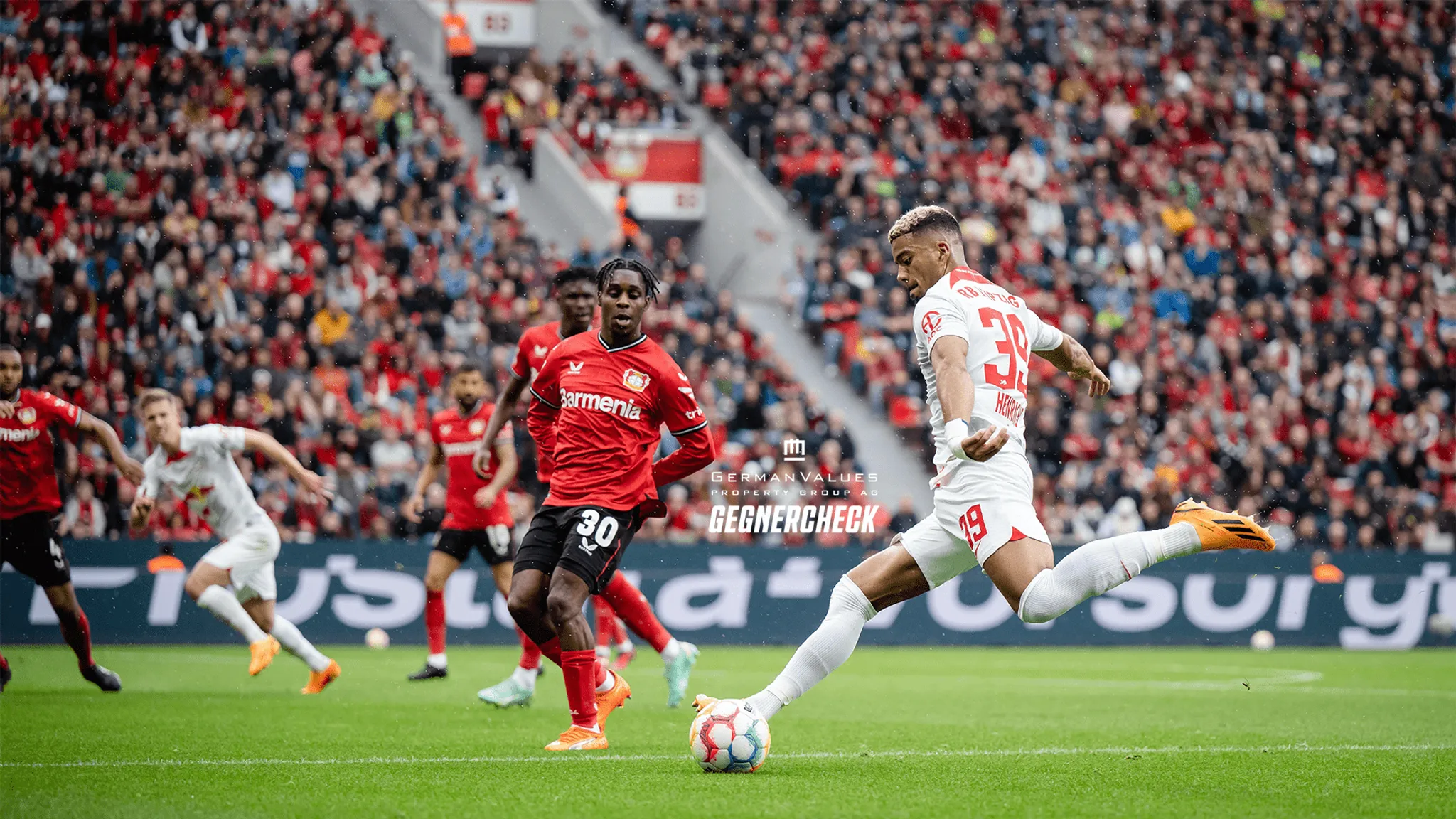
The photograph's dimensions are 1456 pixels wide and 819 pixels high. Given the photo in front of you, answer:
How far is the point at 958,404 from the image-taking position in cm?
584

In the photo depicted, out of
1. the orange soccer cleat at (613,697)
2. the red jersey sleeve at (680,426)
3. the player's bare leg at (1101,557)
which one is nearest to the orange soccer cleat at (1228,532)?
the player's bare leg at (1101,557)

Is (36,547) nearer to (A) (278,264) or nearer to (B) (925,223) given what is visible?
(B) (925,223)

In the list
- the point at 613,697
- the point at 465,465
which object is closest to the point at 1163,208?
the point at 465,465

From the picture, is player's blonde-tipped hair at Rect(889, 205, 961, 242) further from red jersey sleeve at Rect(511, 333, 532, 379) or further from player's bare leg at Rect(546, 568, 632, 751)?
red jersey sleeve at Rect(511, 333, 532, 379)

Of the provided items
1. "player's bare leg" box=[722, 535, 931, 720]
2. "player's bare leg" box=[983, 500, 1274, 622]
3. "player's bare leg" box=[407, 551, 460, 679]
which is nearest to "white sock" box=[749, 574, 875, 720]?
"player's bare leg" box=[722, 535, 931, 720]

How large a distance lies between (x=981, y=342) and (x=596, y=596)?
3956 millimetres

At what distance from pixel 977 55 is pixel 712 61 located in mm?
4390

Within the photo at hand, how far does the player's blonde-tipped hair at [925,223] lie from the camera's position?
6375mm

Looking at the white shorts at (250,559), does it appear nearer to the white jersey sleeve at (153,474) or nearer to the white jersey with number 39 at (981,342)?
the white jersey sleeve at (153,474)

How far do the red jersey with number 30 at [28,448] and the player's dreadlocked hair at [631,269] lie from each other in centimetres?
463

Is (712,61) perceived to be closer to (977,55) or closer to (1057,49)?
(977,55)

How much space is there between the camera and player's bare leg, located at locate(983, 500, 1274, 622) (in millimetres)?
5680

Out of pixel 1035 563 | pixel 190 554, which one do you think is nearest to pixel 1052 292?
pixel 190 554

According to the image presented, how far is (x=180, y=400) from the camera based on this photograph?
52.7 feet
